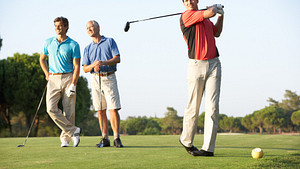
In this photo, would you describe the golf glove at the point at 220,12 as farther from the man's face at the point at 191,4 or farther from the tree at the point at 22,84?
the tree at the point at 22,84

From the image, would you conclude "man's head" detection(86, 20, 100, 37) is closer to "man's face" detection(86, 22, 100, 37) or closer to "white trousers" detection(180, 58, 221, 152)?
"man's face" detection(86, 22, 100, 37)

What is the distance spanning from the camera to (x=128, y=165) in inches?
162

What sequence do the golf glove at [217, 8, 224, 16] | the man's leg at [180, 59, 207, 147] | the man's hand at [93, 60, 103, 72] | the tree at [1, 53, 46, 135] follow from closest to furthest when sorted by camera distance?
the golf glove at [217, 8, 224, 16] → the man's leg at [180, 59, 207, 147] → the man's hand at [93, 60, 103, 72] → the tree at [1, 53, 46, 135]

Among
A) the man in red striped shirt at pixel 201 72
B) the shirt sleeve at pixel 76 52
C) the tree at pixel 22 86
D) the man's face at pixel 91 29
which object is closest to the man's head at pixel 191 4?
the man in red striped shirt at pixel 201 72

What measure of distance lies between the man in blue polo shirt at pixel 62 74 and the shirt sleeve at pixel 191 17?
2.96 meters

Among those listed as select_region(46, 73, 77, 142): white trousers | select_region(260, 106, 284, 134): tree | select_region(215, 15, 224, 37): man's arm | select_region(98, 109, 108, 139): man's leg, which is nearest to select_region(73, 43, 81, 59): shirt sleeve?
select_region(46, 73, 77, 142): white trousers

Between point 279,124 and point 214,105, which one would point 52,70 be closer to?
point 214,105

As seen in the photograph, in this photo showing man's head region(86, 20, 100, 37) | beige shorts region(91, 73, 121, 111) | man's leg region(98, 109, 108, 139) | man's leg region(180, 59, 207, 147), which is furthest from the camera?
man's leg region(98, 109, 108, 139)

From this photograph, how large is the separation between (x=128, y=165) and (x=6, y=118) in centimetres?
3391

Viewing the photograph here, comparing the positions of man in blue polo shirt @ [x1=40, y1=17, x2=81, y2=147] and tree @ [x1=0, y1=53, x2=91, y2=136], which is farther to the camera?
tree @ [x1=0, y1=53, x2=91, y2=136]

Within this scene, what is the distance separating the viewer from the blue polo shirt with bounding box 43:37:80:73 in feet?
24.1

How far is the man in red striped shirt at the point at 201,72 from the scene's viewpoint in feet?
17.1

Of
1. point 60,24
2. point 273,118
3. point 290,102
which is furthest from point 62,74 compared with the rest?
point 290,102

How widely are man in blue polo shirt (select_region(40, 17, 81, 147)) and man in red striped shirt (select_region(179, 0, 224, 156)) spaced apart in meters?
2.90
